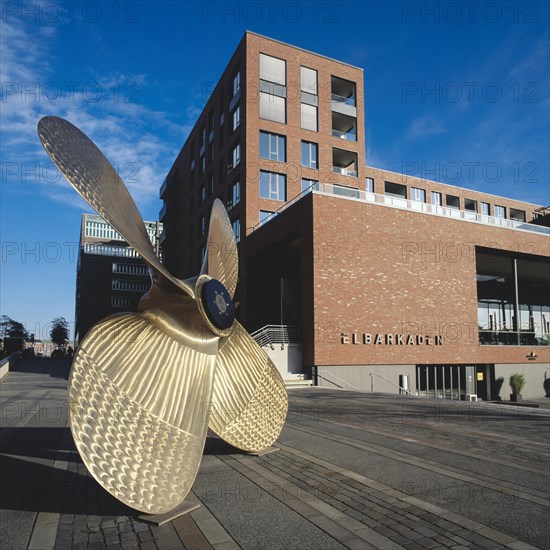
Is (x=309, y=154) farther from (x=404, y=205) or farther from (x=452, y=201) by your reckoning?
(x=452, y=201)

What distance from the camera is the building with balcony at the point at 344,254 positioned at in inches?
923

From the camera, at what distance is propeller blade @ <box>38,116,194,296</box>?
455 centimetres

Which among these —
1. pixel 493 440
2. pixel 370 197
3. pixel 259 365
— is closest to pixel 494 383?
pixel 370 197

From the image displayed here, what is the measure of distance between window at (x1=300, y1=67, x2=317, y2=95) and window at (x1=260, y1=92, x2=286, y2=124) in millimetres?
2425

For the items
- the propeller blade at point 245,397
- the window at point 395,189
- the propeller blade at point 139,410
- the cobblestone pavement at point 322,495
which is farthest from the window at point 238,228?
the propeller blade at point 139,410

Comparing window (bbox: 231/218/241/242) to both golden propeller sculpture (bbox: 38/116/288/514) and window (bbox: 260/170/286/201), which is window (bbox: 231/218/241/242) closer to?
window (bbox: 260/170/286/201)

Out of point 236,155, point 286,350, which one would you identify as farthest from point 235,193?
point 286,350

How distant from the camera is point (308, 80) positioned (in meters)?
34.7

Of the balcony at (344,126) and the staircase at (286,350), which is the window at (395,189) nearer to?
the balcony at (344,126)

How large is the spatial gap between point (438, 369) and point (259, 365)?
73.2 ft

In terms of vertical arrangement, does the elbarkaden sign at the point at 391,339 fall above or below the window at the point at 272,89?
below

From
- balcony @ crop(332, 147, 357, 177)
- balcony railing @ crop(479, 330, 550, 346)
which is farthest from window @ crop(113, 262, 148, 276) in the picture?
balcony railing @ crop(479, 330, 550, 346)

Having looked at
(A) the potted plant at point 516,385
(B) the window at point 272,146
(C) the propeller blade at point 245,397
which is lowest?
(A) the potted plant at point 516,385

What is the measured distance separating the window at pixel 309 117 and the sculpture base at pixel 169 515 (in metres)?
31.7
